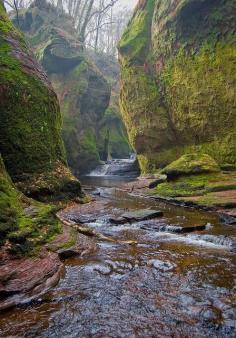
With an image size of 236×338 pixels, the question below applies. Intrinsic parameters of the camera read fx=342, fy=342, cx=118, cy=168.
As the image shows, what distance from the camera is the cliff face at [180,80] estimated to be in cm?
1819

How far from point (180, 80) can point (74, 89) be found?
15.5 meters

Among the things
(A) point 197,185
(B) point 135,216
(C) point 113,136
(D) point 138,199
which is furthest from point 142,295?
(C) point 113,136

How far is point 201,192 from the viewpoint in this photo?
14.1m

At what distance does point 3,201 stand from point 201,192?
9.38 m

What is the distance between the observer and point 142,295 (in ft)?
16.8

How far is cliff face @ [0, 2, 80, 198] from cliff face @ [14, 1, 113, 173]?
1774cm

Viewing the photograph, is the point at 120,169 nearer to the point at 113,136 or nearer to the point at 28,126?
the point at 113,136

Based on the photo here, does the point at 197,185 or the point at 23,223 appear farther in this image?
the point at 197,185

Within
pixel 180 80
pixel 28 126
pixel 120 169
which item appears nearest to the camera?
pixel 28 126

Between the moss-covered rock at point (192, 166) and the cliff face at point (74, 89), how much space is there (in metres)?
16.5

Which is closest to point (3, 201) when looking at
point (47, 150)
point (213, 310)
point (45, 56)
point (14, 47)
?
point (213, 310)

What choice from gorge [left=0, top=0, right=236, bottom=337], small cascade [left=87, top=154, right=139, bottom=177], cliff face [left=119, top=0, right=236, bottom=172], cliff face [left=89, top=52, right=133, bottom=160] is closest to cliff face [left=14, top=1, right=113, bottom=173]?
gorge [left=0, top=0, right=236, bottom=337]

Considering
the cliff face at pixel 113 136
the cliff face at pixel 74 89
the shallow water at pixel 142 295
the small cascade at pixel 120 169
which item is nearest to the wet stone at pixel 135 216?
the shallow water at pixel 142 295

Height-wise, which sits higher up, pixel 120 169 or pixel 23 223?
pixel 23 223
